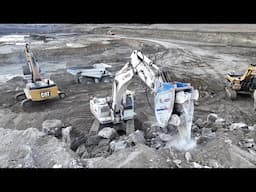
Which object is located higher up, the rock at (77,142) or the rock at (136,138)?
the rock at (136,138)

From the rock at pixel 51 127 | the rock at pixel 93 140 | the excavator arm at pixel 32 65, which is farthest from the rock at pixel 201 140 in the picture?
the excavator arm at pixel 32 65

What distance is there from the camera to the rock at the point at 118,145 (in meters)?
7.23

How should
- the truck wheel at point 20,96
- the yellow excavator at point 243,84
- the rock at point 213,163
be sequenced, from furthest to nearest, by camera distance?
the truck wheel at point 20,96 → the yellow excavator at point 243,84 → the rock at point 213,163

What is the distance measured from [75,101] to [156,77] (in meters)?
5.95

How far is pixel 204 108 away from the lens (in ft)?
35.4

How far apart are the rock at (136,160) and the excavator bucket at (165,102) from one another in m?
0.66

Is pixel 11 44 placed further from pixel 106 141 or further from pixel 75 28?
pixel 106 141

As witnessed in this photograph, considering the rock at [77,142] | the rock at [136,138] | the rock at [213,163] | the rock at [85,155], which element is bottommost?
the rock at [77,142]

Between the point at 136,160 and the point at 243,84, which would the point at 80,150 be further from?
the point at 243,84

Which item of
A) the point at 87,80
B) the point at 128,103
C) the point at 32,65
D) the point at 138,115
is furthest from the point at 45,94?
the point at 128,103

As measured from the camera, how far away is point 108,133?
8.09 m

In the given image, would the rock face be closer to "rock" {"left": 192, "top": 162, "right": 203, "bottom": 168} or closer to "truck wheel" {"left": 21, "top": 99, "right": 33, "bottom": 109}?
"rock" {"left": 192, "top": 162, "right": 203, "bottom": 168}

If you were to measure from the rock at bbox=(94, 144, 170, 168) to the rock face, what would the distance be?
2.00 ft

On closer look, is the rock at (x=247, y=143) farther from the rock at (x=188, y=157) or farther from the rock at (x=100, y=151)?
the rock at (x=100, y=151)
